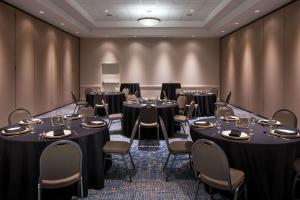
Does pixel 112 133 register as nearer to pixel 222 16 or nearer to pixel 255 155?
pixel 255 155

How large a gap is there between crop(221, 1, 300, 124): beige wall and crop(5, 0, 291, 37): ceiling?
0.46 meters

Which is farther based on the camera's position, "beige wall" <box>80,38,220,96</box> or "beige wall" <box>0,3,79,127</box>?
"beige wall" <box>80,38,220,96</box>

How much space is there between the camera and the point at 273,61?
8266mm

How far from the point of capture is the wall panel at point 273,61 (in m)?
7.79

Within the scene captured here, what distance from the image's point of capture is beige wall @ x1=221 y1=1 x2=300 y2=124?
7.11 meters

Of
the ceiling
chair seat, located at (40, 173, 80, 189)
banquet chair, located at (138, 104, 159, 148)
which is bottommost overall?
chair seat, located at (40, 173, 80, 189)

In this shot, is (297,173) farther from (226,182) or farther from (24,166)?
(24,166)

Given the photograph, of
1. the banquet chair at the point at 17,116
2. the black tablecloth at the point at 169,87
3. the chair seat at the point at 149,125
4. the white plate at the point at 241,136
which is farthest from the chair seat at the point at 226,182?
the black tablecloth at the point at 169,87

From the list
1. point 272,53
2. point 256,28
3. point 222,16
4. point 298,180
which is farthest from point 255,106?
point 298,180

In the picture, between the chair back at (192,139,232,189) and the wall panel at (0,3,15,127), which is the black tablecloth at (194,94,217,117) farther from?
the chair back at (192,139,232,189)

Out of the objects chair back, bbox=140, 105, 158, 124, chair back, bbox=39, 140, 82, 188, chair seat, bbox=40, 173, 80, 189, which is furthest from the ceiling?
chair seat, bbox=40, 173, 80, 189

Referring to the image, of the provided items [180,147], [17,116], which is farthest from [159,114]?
[17,116]

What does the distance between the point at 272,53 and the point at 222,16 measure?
2.38 m

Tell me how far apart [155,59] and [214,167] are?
11710 mm
